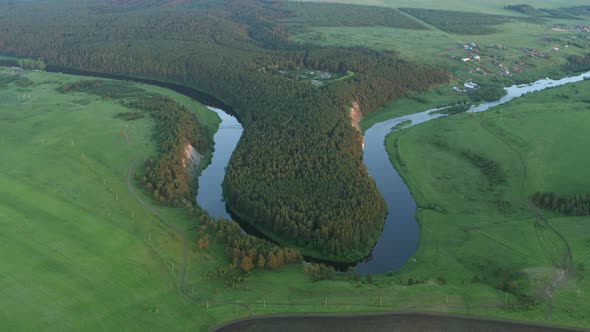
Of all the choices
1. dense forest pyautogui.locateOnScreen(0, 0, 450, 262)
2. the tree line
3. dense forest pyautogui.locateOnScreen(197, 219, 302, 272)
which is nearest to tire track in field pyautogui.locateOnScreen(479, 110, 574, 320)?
dense forest pyautogui.locateOnScreen(0, 0, 450, 262)

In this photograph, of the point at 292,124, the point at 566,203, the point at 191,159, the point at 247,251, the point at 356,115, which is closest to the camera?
the point at 247,251

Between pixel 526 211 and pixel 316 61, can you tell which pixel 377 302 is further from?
pixel 316 61

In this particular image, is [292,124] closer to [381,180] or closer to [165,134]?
[381,180]

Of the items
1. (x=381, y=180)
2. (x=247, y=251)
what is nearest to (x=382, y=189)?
(x=381, y=180)

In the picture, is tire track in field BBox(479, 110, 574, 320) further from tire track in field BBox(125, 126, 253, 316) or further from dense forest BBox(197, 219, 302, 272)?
tire track in field BBox(125, 126, 253, 316)

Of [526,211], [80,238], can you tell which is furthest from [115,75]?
[526,211]

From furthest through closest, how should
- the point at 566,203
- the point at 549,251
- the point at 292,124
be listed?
the point at 292,124, the point at 566,203, the point at 549,251

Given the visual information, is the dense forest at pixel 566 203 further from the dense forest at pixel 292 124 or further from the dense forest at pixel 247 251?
the dense forest at pixel 247 251
